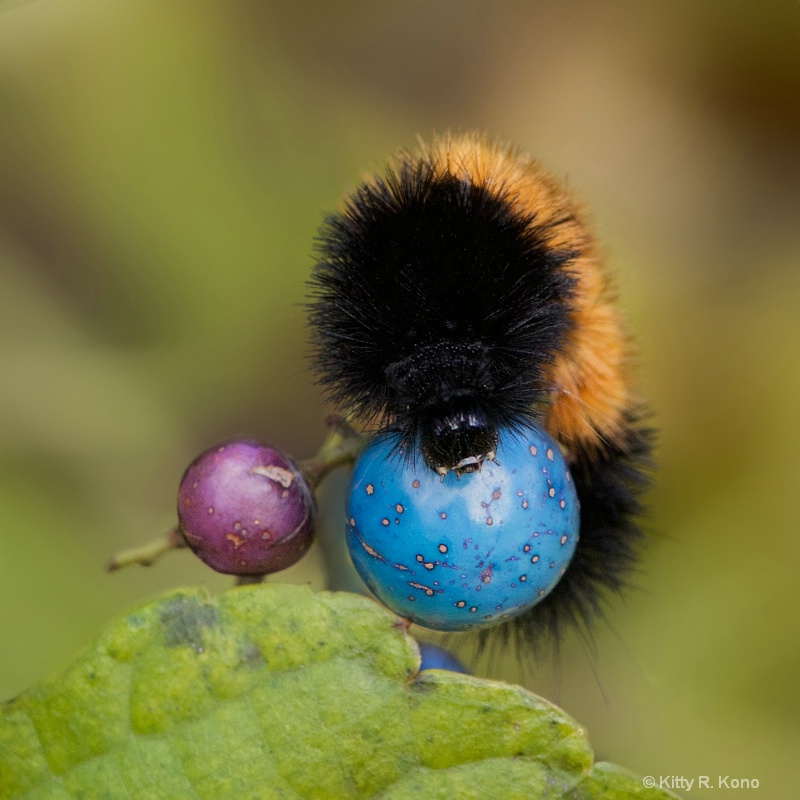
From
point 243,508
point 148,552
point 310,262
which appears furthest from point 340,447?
point 310,262

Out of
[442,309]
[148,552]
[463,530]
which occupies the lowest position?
[148,552]

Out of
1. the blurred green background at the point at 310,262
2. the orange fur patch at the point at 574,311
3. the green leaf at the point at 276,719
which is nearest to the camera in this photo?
the green leaf at the point at 276,719

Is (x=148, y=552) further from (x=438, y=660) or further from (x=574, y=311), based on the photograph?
(x=574, y=311)

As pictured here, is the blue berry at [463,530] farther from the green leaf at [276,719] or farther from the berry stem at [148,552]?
the berry stem at [148,552]

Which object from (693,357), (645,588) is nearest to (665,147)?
(693,357)

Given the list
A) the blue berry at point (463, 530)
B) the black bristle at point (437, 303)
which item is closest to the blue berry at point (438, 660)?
the blue berry at point (463, 530)
